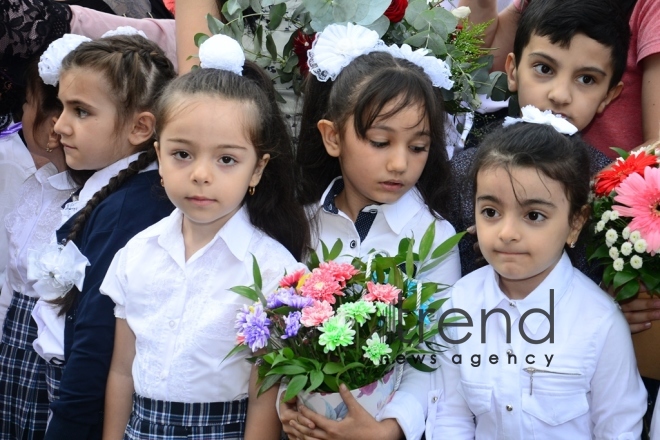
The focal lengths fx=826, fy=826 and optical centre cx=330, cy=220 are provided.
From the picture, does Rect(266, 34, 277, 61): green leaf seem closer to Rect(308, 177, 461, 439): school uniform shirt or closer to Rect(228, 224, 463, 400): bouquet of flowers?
Rect(308, 177, 461, 439): school uniform shirt

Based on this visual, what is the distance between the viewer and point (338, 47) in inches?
102

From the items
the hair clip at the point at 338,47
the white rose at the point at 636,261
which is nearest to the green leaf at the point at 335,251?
the hair clip at the point at 338,47

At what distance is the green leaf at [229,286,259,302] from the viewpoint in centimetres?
219

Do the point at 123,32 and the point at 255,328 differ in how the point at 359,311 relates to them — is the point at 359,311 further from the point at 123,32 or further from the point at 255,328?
the point at 123,32

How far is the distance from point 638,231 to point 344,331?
818 millimetres

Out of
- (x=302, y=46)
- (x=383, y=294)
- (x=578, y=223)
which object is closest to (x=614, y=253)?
(x=578, y=223)

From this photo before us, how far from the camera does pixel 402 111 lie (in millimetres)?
2443

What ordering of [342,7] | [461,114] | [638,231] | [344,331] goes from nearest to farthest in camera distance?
1. [344,331]
2. [638,231]
3. [342,7]
4. [461,114]

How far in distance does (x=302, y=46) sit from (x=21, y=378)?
154 centimetres

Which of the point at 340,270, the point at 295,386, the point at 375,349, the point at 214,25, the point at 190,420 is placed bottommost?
the point at 190,420

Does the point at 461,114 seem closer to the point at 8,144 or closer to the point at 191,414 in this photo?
the point at 191,414

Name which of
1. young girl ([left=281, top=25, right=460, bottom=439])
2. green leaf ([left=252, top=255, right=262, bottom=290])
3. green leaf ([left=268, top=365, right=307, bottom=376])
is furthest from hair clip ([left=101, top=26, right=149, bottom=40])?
green leaf ([left=268, top=365, right=307, bottom=376])

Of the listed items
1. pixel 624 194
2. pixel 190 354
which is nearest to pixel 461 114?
pixel 624 194

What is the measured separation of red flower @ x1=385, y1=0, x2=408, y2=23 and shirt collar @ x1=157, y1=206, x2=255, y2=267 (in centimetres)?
80
